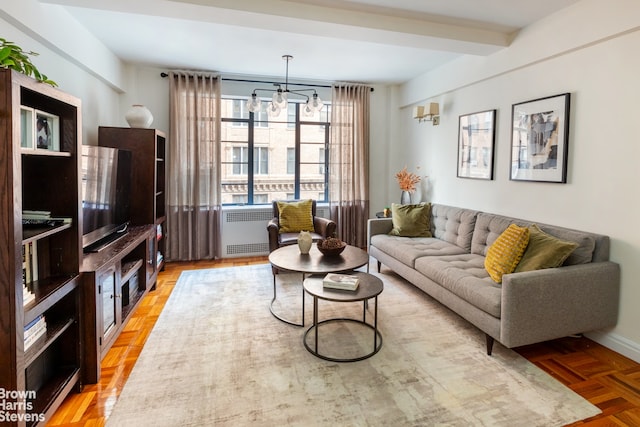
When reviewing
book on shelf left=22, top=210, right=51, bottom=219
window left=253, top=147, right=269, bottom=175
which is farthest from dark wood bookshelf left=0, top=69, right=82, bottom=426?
window left=253, top=147, right=269, bottom=175

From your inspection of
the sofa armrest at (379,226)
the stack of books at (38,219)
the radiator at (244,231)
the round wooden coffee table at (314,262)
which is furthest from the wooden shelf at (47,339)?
the sofa armrest at (379,226)

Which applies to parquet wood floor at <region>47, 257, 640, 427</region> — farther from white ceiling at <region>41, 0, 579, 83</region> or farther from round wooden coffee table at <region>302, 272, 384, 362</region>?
white ceiling at <region>41, 0, 579, 83</region>

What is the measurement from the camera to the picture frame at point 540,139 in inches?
119

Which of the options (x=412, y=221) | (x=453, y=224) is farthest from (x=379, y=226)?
(x=453, y=224)

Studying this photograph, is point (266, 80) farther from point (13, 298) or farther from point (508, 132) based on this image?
point (13, 298)

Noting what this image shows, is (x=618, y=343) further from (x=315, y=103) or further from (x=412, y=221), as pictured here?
(x=315, y=103)

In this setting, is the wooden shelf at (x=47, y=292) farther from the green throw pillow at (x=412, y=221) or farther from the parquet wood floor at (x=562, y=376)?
the green throw pillow at (x=412, y=221)

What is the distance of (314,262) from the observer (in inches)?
121

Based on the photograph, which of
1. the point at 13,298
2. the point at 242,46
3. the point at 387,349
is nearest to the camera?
the point at 13,298

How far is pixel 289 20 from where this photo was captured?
2891 mm

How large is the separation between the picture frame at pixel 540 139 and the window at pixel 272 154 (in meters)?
2.96

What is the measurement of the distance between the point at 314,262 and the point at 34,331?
188 centimetres

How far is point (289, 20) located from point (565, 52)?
89.9 inches

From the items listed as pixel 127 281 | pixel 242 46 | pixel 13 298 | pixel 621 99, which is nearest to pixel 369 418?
pixel 13 298
